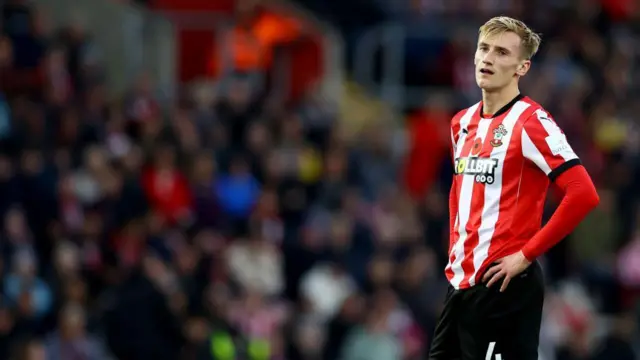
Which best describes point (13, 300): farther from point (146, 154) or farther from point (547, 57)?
point (547, 57)

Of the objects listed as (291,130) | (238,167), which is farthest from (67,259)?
(291,130)

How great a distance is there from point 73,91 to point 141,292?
3.31 metres

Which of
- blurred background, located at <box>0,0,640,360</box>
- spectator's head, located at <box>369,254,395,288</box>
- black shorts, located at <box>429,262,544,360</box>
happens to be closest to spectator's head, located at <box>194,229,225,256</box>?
blurred background, located at <box>0,0,640,360</box>

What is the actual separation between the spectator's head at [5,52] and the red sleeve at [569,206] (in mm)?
9437

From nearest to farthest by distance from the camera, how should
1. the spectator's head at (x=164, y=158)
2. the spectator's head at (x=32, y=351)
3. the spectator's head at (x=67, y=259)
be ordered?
the spectator's head at (x=32, y=351) → the spectator's head at (x=67, y=259) → the spectator's head at (x=164, y=158)

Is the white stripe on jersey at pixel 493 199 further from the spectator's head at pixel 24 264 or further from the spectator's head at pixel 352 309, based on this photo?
the spectator's head at pixel 352 309

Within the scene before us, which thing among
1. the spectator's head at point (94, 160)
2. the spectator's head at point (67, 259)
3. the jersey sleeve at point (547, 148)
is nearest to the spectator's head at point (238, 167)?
the spectator's head at point (94, 160)

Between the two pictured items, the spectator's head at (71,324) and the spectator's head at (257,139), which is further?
the spectator's head at (257,139)

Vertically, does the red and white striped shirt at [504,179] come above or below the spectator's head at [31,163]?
above

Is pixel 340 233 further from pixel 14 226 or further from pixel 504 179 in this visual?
pixel 504 179

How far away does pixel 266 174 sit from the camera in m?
15.2

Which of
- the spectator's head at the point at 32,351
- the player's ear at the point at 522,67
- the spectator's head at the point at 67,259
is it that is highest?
the player's ear at the point at 522,67

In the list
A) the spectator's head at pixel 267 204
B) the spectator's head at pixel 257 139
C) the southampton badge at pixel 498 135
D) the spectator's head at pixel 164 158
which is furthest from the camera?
the spectator's head at pixel 257 139

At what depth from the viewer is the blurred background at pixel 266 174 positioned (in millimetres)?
13000
